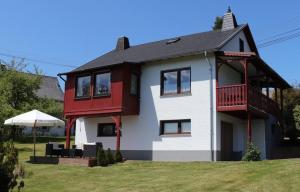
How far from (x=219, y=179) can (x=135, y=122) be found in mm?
10564

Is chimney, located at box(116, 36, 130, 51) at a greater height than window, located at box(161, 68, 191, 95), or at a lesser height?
greater

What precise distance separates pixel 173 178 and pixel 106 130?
11.2 m

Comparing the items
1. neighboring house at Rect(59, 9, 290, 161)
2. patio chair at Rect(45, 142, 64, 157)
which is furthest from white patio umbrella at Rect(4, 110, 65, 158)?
neighboring house at Rect(59, 9, 290, 161)

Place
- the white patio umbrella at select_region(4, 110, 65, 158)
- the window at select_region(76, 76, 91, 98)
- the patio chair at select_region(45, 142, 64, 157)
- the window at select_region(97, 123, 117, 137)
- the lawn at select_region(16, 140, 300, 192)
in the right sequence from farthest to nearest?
the window at select_region(97, 123, 117, 137), the window at select_region(76, 76, 91, 98), the patio chair at select_region(45, 142, 64, 157), the white patio umbrella at select_region(4, 110, 65, 158), the lawn at select_region(16, 140, 300, 192)

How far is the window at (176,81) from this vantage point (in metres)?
22.8

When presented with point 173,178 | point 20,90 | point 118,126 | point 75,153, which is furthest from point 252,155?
point 20,90

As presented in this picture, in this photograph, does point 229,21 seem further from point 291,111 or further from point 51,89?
point 51,89

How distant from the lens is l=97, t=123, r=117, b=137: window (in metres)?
25.5

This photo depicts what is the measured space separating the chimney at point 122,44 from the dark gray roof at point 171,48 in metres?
0.82

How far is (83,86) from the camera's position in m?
25.3

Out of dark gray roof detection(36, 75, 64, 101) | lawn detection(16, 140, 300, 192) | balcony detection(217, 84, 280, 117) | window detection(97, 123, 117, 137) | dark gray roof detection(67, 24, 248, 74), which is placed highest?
dark gray roof detection(36, 75, 64, 101)

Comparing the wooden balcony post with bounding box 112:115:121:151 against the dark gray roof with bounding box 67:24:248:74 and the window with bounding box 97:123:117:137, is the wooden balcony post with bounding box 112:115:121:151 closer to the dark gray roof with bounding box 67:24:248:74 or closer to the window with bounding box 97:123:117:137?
the window with bounding box 97:123:117:137

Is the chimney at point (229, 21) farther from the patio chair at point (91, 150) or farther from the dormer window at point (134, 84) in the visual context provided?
the patio chair at point (91, 150)

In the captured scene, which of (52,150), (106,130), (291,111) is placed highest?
(291,111)
